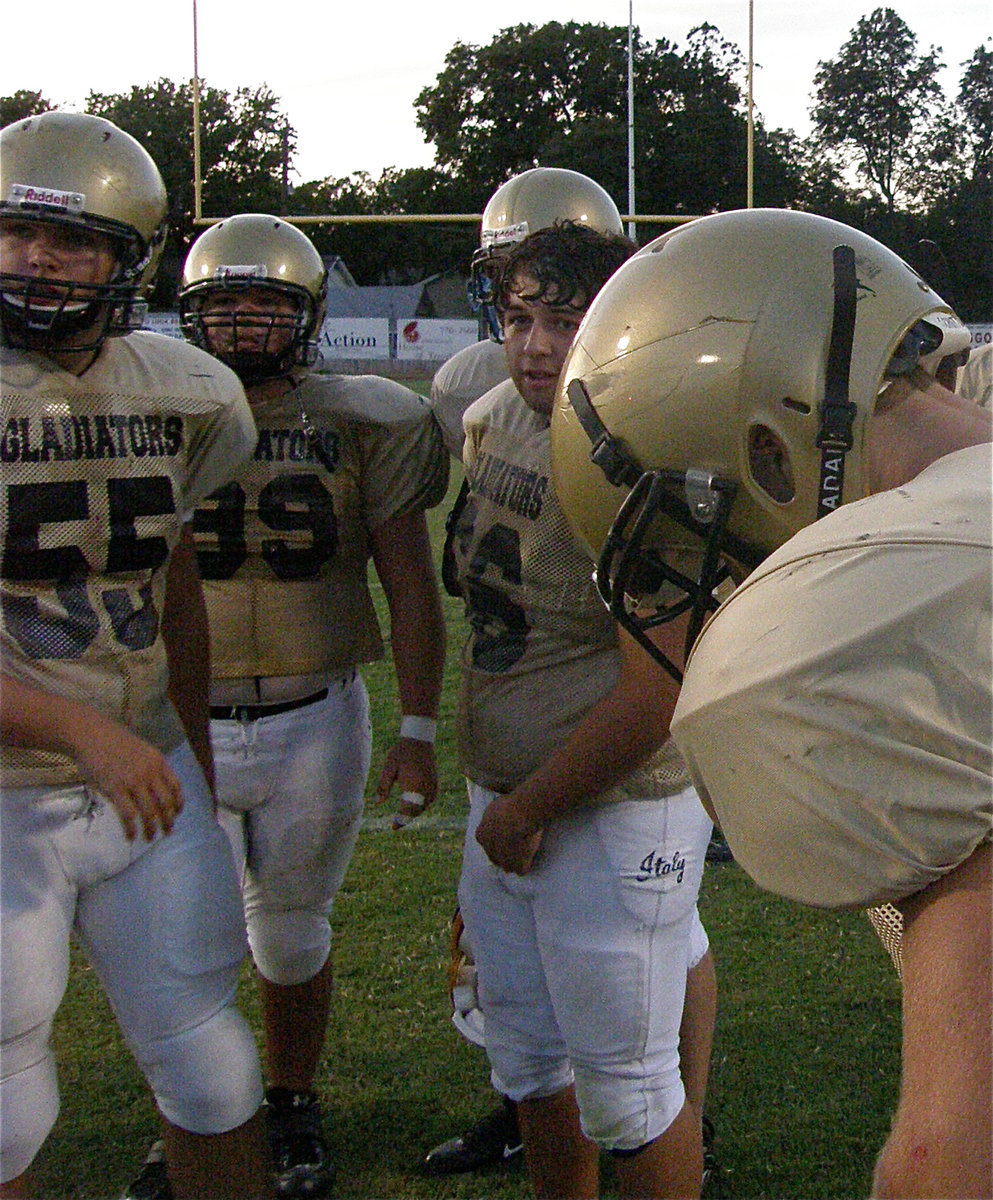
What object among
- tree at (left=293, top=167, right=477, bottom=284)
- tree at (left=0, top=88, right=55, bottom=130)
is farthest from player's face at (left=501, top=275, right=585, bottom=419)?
tree at (left=0, top=88, right=55, bottom=130)

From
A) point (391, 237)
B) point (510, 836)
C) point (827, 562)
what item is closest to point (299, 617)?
point (510, 836)

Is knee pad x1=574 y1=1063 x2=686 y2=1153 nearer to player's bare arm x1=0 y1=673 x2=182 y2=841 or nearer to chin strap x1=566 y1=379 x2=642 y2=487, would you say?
player's bare arm x1=0 y1=673 x2=182 y2=841

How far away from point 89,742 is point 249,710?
776 mm

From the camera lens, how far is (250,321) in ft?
8.50

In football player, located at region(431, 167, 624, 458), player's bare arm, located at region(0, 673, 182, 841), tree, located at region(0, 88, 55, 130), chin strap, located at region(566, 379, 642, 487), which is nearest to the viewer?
chin strap, located at region(566, 379, 642, 487)

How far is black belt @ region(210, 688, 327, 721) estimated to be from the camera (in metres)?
2.55

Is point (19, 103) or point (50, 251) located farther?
point (19, 103)

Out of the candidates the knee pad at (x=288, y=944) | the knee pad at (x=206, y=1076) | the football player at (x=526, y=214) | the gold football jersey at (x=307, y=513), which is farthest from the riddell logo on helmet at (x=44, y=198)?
the knee pad at (x=288, y=944)

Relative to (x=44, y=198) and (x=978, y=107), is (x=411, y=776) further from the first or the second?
(x=978, y=107)

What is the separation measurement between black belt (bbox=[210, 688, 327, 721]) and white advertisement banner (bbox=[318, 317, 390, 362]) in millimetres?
21492

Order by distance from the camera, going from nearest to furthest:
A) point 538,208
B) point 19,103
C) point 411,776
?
1. point 411,776
2. point 538,208
3. point 19,103

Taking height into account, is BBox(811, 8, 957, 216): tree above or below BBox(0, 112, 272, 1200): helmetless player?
above

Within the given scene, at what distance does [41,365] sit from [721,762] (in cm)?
142

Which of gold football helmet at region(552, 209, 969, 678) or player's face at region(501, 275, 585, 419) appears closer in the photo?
gold football helmet at region(552, 209, 969, 678)
